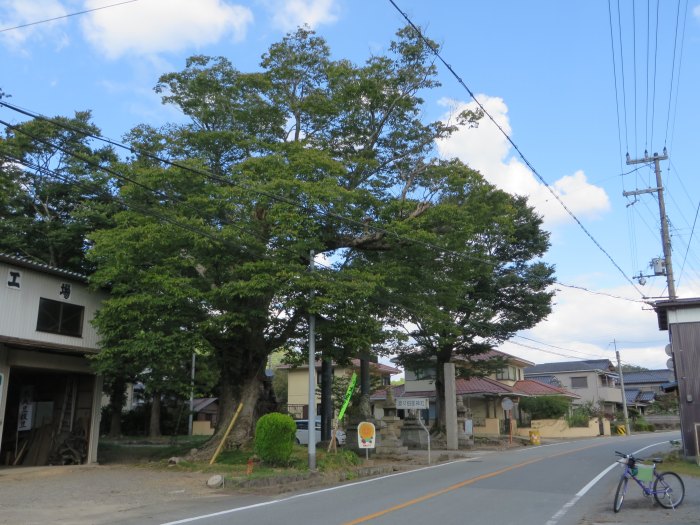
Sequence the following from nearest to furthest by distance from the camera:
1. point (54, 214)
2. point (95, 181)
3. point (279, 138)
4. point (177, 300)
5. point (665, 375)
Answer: point (177, 300) < point (279, 138) < point (95, 181) < point (54, 214) < point (665, 375)

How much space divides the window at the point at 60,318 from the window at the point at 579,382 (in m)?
56.8

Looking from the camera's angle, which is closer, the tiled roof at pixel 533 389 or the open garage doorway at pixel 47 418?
the open garage doorway at pixel 47 418

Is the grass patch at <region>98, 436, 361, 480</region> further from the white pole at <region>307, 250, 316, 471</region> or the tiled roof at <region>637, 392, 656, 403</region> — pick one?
the tiled roof at <region>637, 392, 656, 403</region>

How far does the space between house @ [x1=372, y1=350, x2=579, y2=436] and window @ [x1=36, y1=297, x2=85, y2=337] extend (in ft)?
84.6

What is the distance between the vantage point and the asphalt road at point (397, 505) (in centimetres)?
1008

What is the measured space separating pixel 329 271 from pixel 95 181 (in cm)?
1235

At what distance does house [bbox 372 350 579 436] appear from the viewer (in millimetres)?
45344

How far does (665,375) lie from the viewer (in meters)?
80.9

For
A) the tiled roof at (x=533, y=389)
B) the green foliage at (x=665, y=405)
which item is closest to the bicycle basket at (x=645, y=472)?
the tiled roof at (x=533, y=389)

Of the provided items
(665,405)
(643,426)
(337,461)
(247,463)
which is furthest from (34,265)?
(665,405)

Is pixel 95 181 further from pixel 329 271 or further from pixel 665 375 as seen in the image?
pixel 665 375

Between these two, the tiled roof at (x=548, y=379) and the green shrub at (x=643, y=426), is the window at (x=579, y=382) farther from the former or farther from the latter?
the green shrub at (x=643, y=426)

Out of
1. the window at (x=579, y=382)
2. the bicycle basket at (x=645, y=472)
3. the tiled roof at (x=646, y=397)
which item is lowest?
the bicycle basket at (x=645, y=472)

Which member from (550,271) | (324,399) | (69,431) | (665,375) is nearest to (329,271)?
(324,399)
